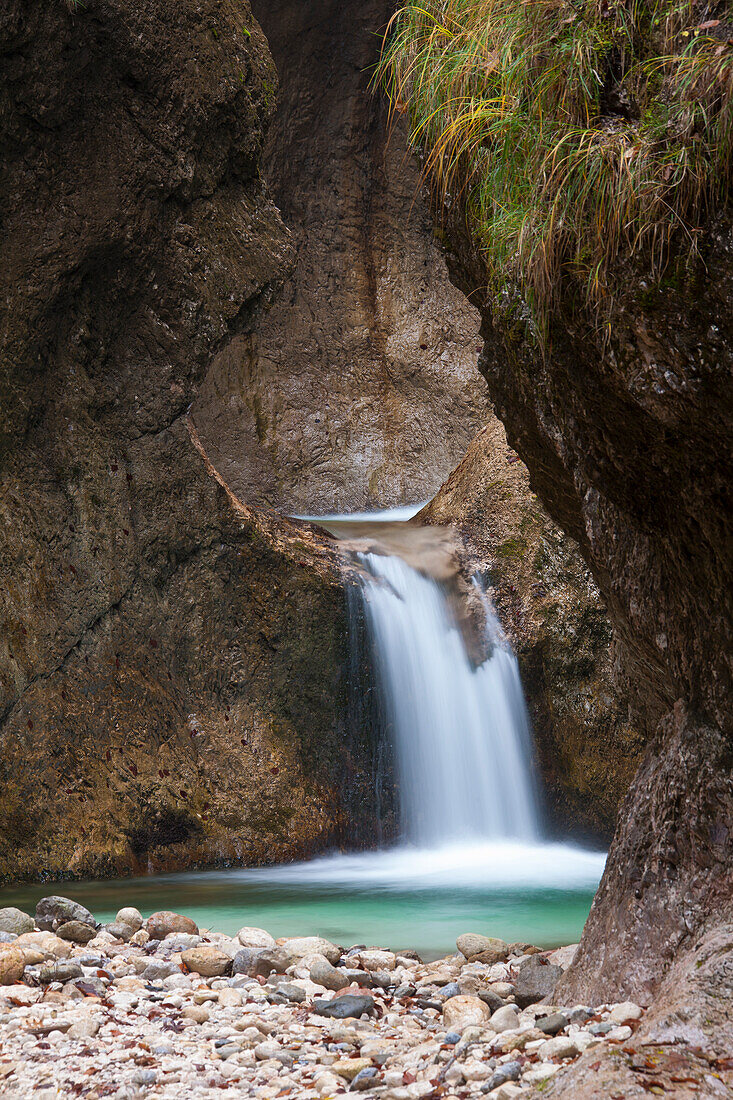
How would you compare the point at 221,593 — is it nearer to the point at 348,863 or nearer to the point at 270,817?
the point at 270,817

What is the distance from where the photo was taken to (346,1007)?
3561 millimetres

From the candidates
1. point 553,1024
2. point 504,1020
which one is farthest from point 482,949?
point 553,1024

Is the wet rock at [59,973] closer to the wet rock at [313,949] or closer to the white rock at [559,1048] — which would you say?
the wet rock at [313,949]

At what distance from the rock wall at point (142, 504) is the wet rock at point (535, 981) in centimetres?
467

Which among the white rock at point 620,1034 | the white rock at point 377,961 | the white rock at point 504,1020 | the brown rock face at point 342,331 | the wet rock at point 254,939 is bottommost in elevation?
the white rock at point 377,961

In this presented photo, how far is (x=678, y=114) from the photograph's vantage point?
271cm

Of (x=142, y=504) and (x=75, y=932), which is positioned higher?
(x=142, y=504)

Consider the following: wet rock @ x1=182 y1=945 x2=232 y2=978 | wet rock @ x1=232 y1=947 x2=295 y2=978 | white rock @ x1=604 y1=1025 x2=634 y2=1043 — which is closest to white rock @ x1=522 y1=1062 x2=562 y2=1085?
white rock @ x1=604 y1=1025 x2=634 y2=1043

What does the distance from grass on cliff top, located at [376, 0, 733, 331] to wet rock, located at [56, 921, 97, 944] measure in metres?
3.52

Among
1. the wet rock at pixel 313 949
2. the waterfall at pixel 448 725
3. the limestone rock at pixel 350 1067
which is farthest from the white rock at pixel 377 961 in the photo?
the waterfall at pixel 448 725

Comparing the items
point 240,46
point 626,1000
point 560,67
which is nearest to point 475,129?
point 560,67

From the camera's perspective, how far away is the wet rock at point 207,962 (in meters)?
4.17

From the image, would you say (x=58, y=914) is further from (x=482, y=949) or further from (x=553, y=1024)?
(x=553, y=1024)

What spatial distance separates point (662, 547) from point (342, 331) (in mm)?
11419
